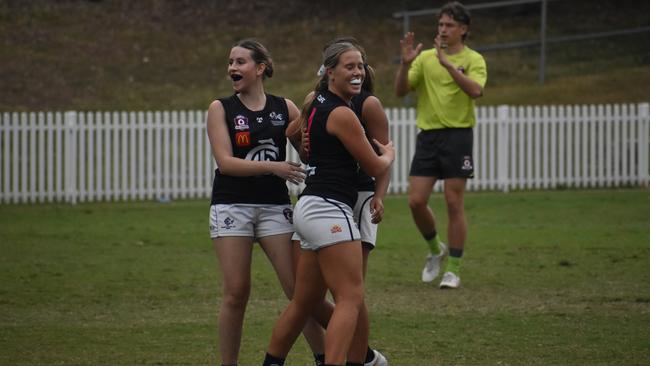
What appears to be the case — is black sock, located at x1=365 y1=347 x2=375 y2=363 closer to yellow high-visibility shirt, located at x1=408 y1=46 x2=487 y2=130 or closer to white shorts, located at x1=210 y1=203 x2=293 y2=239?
white shorts, located at x1=210 y1=203 x2=293 y2=239

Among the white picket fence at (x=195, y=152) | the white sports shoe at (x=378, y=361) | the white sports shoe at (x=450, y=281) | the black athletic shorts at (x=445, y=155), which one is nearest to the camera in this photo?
the white sports shoe at (x=378, y=361)

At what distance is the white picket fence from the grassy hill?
16.2 ft

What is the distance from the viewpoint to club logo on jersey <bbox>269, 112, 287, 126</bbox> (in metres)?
7.38

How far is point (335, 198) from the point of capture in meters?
6.63

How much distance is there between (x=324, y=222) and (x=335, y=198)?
154 millimetres

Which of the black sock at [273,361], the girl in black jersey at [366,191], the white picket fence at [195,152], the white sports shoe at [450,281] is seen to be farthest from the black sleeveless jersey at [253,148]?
the white picket fence at [195,152]

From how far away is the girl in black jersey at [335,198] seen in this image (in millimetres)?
6543

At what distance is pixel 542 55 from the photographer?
28.6 m

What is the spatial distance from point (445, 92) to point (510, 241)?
12.8ft

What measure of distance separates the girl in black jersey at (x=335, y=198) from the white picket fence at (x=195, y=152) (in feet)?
47.1

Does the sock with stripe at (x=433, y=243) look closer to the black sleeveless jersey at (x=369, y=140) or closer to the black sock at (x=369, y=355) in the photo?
the black sock at (x=369, y=355)

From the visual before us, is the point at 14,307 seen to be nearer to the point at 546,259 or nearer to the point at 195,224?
the point at 546,259

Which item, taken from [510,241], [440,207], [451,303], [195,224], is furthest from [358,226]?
[440,207]

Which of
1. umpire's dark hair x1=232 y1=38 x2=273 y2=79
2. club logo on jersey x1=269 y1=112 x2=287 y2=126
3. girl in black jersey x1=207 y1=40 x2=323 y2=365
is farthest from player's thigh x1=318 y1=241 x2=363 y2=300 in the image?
umpire's dark hair x1=232 y1=38 x2=273 y2=79
